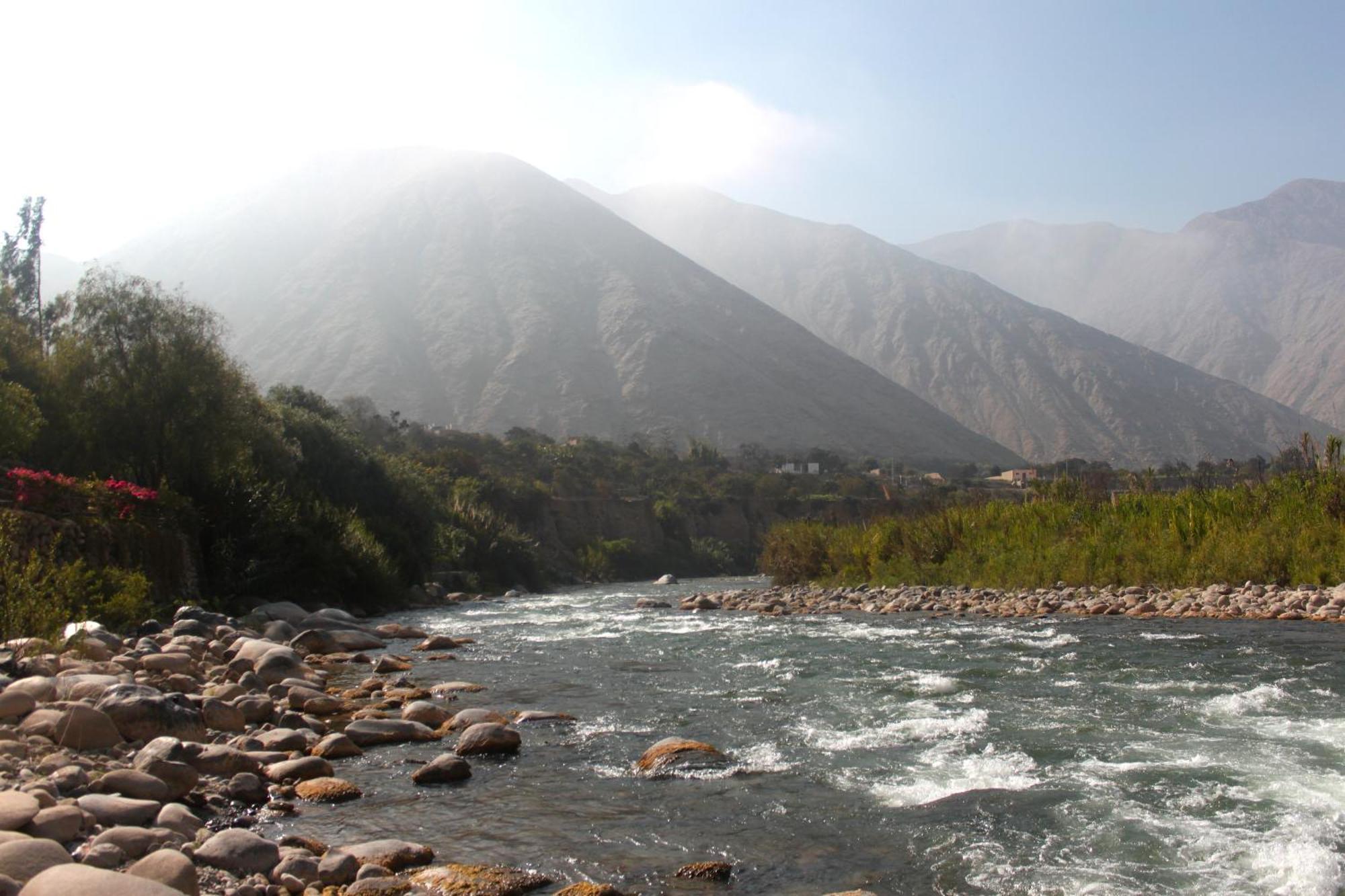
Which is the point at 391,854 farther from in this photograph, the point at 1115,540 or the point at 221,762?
the point at 1115,540

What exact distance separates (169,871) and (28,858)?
2.33 ft

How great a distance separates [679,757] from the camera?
→ 31.0ft

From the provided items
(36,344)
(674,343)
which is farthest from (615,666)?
(674,343)

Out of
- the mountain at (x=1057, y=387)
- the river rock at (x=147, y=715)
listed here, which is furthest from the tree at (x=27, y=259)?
the mountain at (x=1057, y=387)

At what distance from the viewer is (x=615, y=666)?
16422 millimetres

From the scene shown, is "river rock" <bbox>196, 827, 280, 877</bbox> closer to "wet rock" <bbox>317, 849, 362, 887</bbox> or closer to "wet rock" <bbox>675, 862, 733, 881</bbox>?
"wet rock" <bbox>317, 849, 362, 887</bbox>

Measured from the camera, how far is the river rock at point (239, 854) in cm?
625

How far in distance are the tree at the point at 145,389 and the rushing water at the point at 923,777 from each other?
1261cm

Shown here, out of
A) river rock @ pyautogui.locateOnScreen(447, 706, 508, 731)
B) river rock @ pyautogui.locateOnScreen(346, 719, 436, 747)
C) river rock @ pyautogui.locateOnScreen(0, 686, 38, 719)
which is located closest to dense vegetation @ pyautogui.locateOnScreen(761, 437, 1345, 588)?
river rock @ pyautogui.locateOnScreen(447, 706, 508, 731)

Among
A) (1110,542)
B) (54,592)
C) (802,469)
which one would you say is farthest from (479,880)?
(802,469)

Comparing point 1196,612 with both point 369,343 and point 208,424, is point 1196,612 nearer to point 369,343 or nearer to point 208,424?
point 208,424

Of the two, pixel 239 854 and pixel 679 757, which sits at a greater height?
pixel 239 854

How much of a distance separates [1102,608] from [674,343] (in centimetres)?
10636

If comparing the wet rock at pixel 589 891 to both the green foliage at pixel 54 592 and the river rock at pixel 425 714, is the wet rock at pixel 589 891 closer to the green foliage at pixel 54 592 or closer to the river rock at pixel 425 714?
the river rock at pixel 425 714
